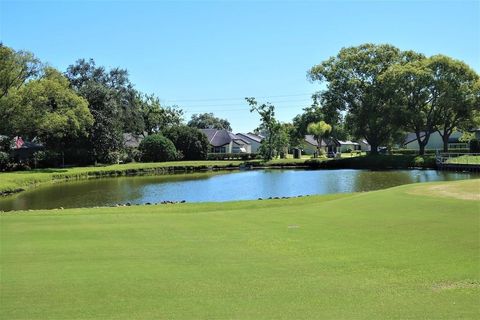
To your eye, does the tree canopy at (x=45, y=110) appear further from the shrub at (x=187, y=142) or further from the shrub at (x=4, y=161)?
the shrub at (x=187, y=142)

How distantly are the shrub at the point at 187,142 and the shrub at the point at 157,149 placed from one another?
4883mm

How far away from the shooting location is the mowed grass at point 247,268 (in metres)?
6.95

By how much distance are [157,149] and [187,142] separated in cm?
768

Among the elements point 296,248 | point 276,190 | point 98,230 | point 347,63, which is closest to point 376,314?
point 296,248

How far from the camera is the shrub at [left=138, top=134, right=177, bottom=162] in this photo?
78750mm

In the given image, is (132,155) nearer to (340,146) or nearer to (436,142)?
(436,142)

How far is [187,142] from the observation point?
279 ft

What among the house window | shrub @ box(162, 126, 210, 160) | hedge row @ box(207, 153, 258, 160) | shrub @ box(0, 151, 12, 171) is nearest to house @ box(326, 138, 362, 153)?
the house window

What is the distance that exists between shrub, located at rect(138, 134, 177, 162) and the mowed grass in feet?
210

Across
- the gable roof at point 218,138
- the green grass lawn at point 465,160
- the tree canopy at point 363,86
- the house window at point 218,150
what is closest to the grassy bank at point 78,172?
the tree canopy at point 363,86

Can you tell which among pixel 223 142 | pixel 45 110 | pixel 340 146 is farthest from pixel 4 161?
pixel 340 146

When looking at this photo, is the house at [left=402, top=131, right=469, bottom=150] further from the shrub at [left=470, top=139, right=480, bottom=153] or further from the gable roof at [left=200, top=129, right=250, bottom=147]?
the gable roof at [left=200, top=129, right=250, bottom=147]

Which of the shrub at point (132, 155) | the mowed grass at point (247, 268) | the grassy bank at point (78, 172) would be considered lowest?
the mowed grass at point (247, 268)

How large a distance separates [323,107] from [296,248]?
74.2 meters
